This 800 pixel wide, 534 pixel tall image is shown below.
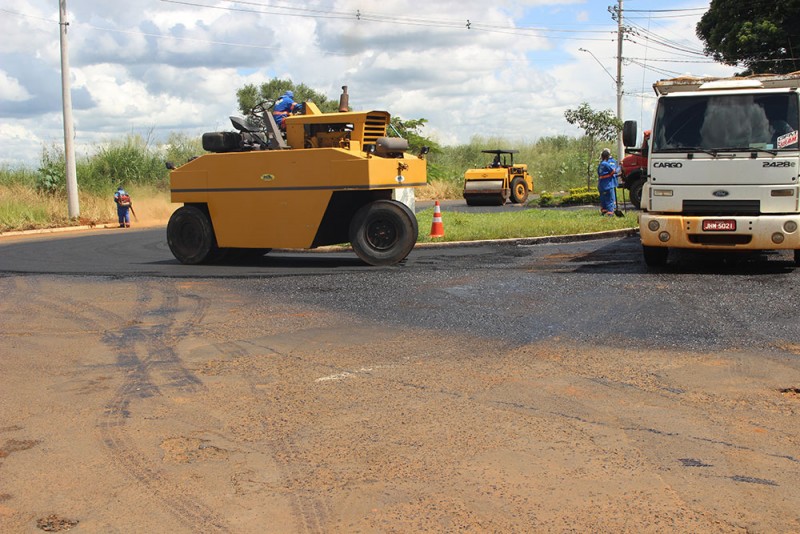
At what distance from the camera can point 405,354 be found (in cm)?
700

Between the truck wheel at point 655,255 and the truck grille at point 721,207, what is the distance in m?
0.76

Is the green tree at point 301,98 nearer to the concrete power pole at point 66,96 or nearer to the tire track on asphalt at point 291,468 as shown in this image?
the concrete power pole at point 66,96

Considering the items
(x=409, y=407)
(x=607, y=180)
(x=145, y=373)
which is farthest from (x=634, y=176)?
(x=409, y=407)

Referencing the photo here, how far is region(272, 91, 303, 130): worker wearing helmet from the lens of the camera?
13570 mm

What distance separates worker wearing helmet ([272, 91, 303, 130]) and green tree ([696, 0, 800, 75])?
2045 centimetres

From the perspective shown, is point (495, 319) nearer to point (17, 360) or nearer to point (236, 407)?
point (236, 407)

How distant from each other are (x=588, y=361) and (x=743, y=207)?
17.3ft

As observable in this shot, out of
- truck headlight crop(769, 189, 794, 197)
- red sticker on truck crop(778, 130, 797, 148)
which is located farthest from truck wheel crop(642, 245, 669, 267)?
red sticker on truck crop(778, 130, 797, 148)

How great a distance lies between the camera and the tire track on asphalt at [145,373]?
13.2 feet

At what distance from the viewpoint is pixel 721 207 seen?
35.9 feet

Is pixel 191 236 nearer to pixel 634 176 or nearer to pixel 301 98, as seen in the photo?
pixel 634 176

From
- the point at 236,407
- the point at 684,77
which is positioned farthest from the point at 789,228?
the point at 236,407

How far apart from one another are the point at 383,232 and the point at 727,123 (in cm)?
484

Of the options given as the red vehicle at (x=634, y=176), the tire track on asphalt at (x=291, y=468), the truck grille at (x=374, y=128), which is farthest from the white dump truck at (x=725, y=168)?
the red vehicle at (x=634, y=176)
